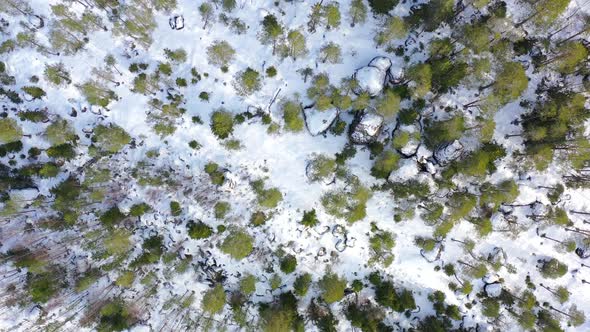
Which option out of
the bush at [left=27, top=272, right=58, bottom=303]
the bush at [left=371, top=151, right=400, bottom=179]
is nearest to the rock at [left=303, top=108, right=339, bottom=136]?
the bush at [left=371, top=151, right=400, bottom=179]

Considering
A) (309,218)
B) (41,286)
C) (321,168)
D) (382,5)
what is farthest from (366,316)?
(41,286)

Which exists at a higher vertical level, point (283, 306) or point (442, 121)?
point (442, 121)

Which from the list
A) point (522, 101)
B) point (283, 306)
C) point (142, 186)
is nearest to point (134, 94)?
point (142, 186)

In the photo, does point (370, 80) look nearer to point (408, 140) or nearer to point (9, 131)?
point (408, 140)

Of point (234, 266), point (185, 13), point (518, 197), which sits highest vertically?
point (185, 13)

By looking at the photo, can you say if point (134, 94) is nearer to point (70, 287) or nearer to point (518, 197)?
point (70, 287)
